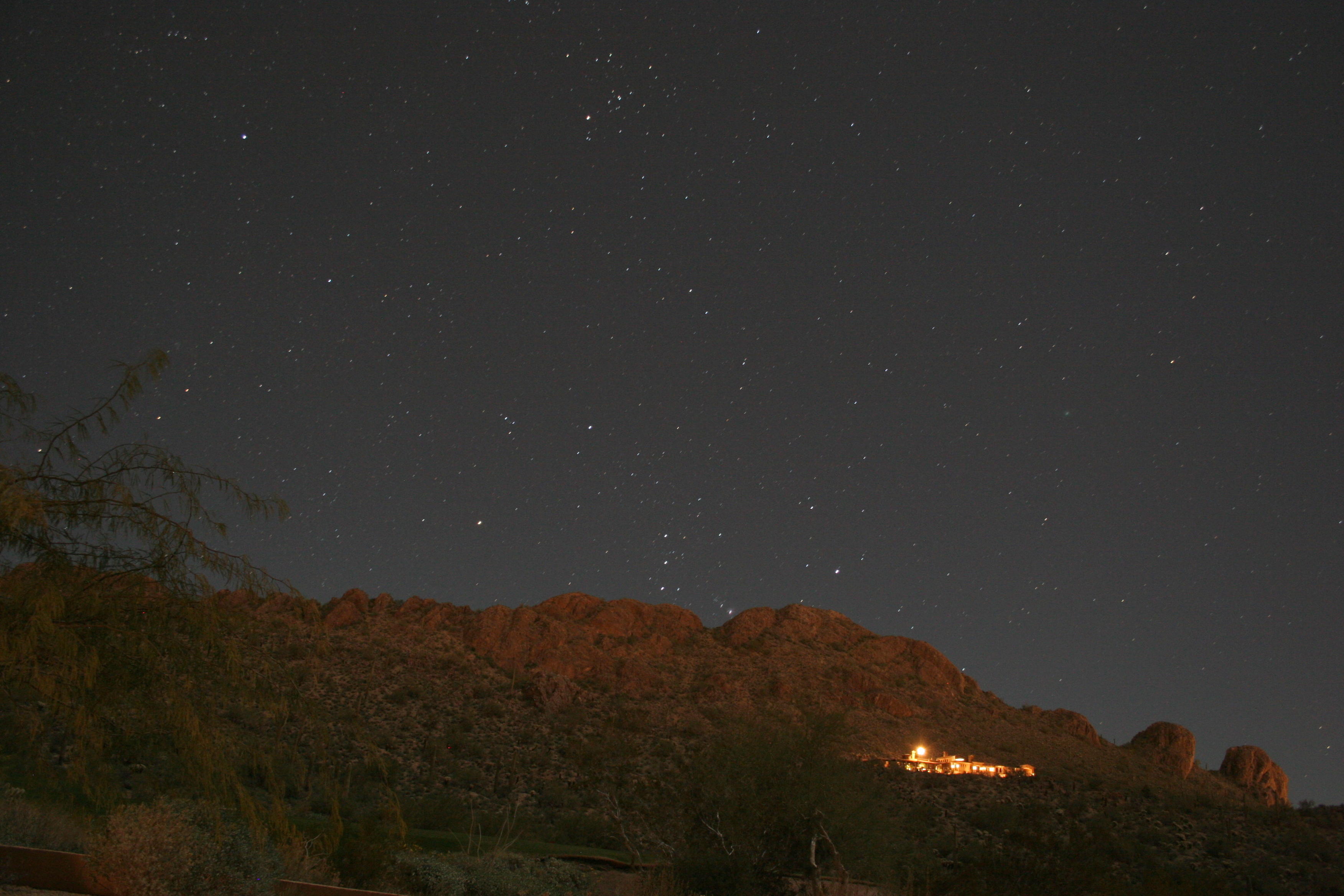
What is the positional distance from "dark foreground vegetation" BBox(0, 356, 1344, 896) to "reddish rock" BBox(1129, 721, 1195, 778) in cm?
957

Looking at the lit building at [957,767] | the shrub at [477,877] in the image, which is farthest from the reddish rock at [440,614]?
the shrub at [477,877]

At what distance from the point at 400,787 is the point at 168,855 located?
2245 cm

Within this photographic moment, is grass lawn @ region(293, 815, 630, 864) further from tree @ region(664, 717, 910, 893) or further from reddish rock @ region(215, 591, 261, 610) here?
reddish rock @ region(215, 591, 261, 610)

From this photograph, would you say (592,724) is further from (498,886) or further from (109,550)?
(109,550)

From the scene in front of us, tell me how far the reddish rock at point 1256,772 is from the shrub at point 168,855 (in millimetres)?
60248

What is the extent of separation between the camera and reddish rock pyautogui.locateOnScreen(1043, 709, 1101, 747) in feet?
189

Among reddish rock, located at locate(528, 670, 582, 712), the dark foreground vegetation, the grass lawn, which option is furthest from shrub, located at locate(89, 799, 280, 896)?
reddish rock, located at locate(528, 670, 582, 712)

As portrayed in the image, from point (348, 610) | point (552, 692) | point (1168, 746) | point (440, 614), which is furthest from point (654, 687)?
point (1168, 746)

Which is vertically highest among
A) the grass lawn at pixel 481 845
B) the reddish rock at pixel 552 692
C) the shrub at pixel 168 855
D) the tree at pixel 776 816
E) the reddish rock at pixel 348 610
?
the reddish rock at pixel 348 610

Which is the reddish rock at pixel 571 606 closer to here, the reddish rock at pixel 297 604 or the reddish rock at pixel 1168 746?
the reddish rock at pixel 1168 746

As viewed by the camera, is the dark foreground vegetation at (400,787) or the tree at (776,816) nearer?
the dark foreground vegetation at (400,787)

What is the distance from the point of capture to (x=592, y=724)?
148 feet

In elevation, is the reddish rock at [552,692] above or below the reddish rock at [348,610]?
below

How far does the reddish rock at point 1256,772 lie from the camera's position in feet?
183
